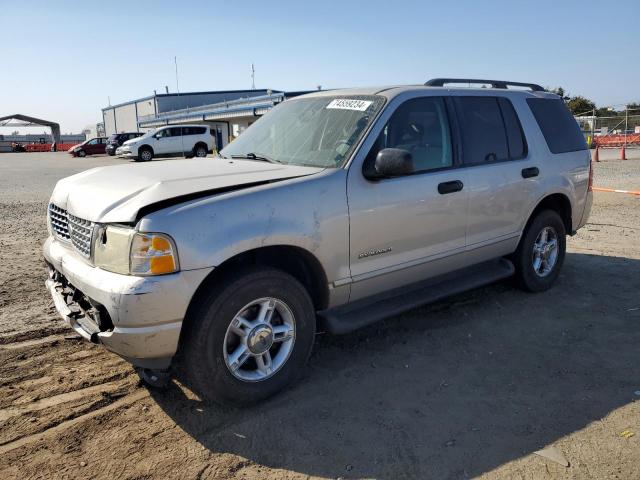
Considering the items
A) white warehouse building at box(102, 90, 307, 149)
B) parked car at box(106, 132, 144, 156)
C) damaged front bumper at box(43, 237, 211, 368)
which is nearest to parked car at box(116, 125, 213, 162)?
white warehouse building at box(102, 90, 307, 149)

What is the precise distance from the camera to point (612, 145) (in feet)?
110

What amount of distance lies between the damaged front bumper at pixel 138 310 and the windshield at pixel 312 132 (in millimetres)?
1359

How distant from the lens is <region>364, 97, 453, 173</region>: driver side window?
153 inches

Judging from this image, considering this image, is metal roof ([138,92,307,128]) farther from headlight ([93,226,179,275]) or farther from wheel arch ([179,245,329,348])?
headlight ([93,226,179,275])

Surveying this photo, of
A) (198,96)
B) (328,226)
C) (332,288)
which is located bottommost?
(332,288)

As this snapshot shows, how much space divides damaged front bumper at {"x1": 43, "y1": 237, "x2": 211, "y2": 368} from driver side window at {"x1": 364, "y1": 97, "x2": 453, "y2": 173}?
1738 mm

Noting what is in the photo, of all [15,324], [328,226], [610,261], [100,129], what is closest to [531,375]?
[328,226]

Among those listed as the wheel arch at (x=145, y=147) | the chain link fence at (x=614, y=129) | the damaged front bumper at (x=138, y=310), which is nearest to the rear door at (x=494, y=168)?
the damaged front bumper at (x=138, y=310)

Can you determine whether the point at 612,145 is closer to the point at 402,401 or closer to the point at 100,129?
the point at 402,401

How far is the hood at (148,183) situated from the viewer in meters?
2.96

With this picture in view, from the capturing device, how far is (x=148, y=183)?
3223 millimetres

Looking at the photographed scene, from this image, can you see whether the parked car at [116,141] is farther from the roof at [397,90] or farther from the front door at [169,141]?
the roof at [397,90]

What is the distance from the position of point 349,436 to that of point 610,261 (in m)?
4.87

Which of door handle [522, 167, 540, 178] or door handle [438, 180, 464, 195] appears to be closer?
door handle [438, 180, 464, 195]
